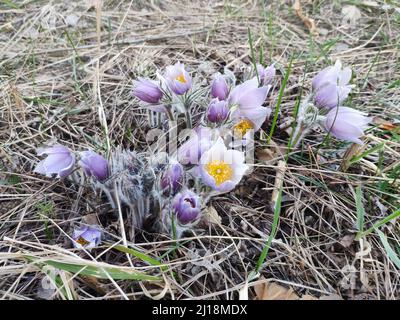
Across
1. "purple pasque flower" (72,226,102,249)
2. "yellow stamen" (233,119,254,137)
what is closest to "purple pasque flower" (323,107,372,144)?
"yellow stamen" (233,119,254,137)

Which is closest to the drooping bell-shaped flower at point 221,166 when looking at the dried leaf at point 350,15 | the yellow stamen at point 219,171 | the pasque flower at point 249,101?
the yellow stamen at point 219,171

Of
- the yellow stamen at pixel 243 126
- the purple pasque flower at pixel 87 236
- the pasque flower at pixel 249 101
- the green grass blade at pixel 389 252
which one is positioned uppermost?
the pasque flower at pixel 249 101

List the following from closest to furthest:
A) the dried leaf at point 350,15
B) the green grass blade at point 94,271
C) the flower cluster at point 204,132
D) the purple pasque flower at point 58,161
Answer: the green grass blade at point 94,271 < the flower cluster at point 204,132 < the purple pasque flower at point 58,161 < the dried leaf at point 350,15

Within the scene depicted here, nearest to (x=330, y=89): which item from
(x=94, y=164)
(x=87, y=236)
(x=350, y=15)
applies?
(x=94, y=164)

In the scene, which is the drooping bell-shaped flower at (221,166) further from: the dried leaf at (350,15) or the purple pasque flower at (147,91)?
the dried leaf at (350,15)

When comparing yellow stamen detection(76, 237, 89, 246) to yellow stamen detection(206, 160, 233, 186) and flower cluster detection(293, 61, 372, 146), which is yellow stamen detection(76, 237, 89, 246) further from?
flower cluster detection(293, 61, 372, 146)

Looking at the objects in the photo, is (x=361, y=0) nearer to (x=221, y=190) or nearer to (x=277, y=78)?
(x=277, y=78)

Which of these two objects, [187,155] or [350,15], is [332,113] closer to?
[187,155]
